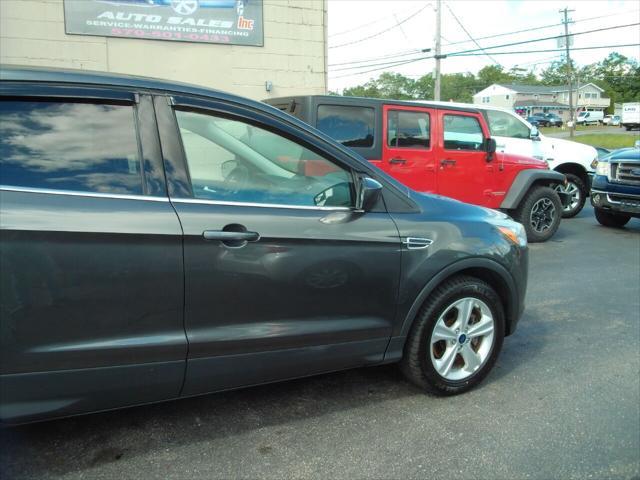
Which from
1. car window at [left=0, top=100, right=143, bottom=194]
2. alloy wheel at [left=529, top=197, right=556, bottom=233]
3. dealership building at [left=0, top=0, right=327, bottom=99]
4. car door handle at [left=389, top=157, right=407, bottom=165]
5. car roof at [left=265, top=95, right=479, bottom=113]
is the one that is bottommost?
alloy wheel at [left=529, top=197, right=556, bottom=233]

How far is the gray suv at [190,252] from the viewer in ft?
7.22

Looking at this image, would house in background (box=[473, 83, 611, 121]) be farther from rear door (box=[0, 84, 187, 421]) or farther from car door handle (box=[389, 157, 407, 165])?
rear door (box=[0, 84, 187, 421])

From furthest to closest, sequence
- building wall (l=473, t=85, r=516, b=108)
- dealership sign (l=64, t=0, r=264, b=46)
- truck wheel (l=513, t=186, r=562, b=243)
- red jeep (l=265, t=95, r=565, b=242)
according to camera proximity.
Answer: building wall (l=473, t=85, r=516, b=108) → dealership sign (l=64, t=0, r=264, b=46) → truck wheel (l=513, t=186, r=562, b=243) → red jeep (l=265, t=95, r=565, b=242)

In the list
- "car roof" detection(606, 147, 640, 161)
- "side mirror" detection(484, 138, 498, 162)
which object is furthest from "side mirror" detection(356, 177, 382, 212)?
"car roof" detection(606, 147, 640, 161)

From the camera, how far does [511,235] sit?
3.48m

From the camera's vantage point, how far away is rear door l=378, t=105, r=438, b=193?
270 inches

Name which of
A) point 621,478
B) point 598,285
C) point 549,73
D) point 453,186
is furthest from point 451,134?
point 549,73

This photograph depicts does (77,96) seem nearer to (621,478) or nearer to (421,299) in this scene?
(421,299)

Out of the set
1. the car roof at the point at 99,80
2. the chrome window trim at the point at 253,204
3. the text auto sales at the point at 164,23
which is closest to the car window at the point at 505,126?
the text auto sales at the point at 164,23

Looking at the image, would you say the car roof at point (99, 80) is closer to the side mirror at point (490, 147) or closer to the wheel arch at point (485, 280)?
the wheel arch at point (485, 280)

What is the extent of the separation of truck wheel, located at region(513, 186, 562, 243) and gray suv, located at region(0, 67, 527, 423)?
17.0 feet

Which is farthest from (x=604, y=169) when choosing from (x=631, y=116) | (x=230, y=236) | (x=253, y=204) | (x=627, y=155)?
(x=631, y=116)

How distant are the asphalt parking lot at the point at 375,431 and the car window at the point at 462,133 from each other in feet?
13.0

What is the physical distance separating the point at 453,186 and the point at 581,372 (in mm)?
4084
